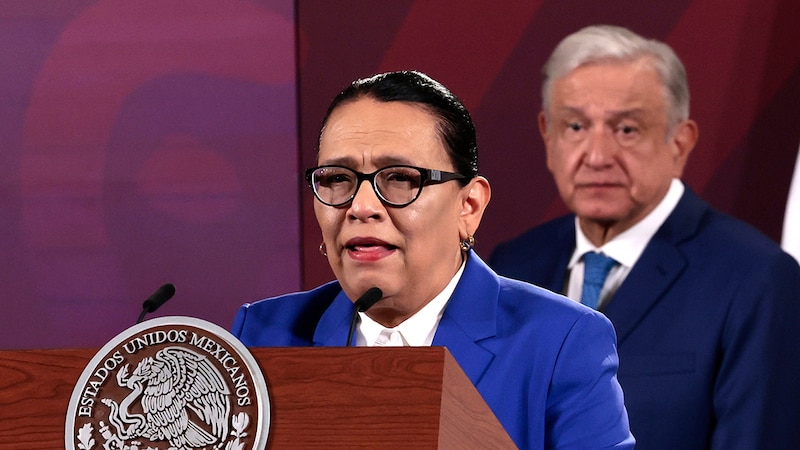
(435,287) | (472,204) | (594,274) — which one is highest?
(472,204)

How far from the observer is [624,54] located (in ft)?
9.66

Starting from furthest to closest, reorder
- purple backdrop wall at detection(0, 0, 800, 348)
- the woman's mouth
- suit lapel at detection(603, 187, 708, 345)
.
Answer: purple backdrop wall at detection(0, 0, 800, 348), suit lapel at detection(603, 187, 708, 345), the woman's mouth

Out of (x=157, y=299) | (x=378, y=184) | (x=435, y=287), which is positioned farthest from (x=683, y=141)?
(x=157, y=299)

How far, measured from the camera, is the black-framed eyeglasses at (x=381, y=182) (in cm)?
181

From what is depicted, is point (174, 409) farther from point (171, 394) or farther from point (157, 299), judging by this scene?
point (157, 299)

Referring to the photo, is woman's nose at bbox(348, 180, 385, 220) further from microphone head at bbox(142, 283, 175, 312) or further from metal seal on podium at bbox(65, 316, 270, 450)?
metal seal on podium at bbox(65, 316, 270, 450)

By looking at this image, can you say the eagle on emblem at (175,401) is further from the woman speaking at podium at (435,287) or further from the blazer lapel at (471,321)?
the blazer lapel at (471,321)

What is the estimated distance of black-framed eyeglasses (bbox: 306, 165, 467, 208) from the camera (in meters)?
1.81

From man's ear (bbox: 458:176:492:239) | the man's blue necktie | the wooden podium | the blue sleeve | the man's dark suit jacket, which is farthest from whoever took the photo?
the man's blue necktie

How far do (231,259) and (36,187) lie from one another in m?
0.54

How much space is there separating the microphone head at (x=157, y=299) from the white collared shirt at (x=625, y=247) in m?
1.45

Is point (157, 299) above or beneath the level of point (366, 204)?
beneath

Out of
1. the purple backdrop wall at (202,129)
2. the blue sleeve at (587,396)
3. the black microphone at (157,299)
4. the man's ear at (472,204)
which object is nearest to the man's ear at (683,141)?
the purple backdrop wall at (202,129)

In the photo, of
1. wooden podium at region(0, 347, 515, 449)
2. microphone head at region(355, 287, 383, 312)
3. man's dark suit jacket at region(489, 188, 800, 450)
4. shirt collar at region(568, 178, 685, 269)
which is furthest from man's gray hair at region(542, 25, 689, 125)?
wooden podium at region(0, 347, 515, 449)
